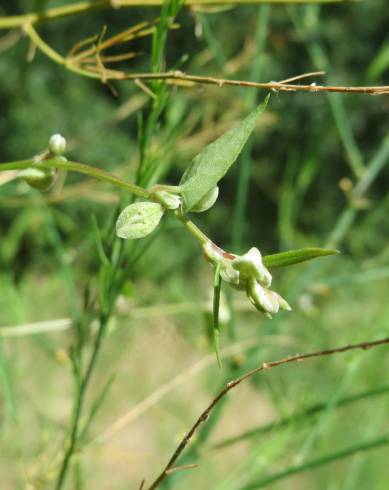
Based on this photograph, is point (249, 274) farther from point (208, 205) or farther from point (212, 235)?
point (212, 235)

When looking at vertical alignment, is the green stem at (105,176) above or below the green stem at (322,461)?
above

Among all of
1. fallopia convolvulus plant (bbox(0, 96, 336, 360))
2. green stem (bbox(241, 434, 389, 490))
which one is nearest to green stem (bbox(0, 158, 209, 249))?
fallopia convolvulus plant (bbox(0, 96, 336, 360))

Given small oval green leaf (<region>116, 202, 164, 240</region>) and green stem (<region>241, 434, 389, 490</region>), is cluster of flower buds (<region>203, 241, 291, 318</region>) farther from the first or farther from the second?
green stem (<region>241, 434, 389, 490</region>)

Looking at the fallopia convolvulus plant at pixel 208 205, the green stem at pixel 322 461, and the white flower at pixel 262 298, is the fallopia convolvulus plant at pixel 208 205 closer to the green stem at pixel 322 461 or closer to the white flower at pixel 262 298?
the white flower at pixel 262 298

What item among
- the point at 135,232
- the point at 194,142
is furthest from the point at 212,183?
the point at 194,142

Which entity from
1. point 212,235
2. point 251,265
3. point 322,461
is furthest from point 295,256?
point 212,235

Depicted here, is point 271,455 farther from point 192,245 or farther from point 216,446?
point 192,245

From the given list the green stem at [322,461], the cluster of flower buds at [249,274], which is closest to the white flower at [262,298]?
the cluster of flower buds at [249,274]
